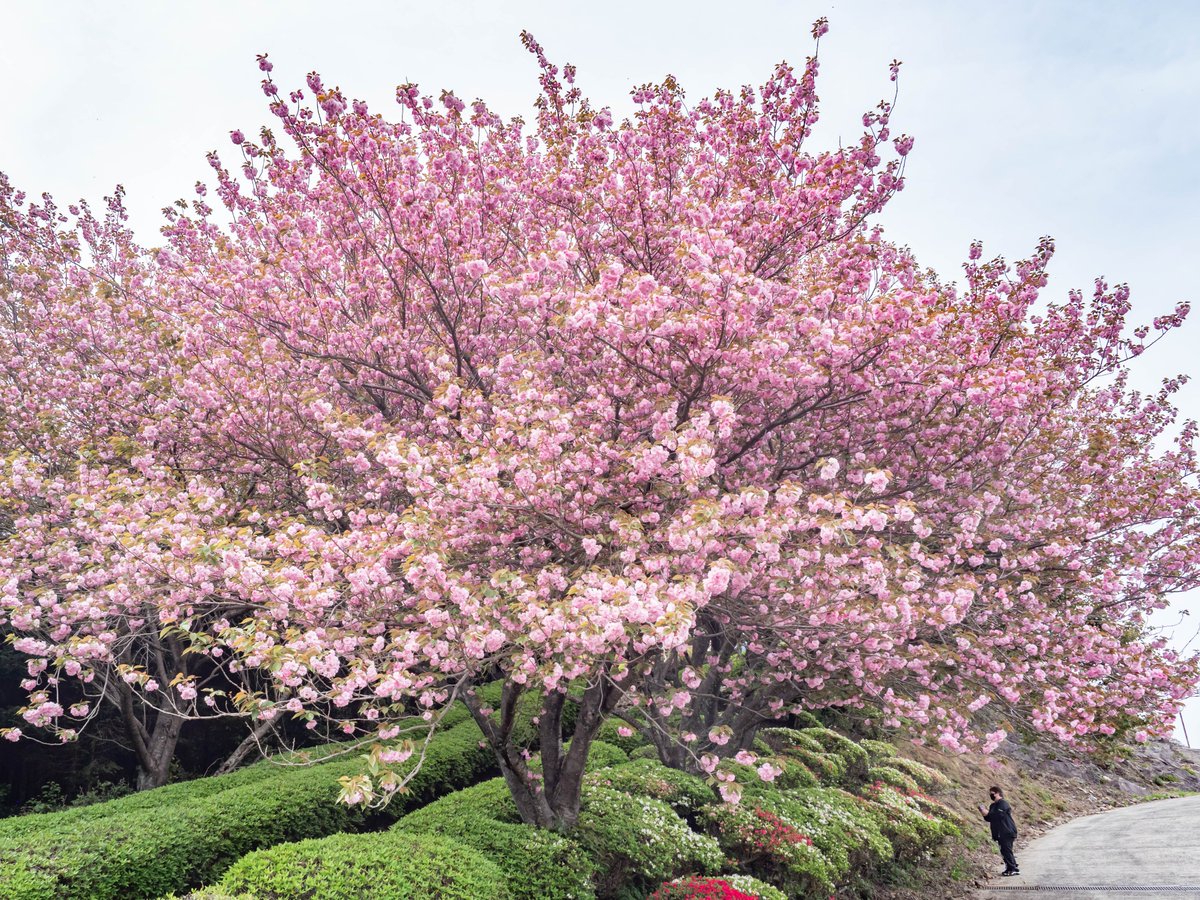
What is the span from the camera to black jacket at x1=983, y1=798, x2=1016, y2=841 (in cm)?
1254

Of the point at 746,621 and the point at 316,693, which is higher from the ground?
the point at 746,621

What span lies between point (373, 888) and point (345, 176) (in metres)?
7.79

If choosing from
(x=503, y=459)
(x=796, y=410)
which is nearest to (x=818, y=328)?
(x=796, y=410)

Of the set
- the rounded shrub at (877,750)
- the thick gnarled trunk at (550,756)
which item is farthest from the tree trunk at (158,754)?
the rounded shrub at (877,750)

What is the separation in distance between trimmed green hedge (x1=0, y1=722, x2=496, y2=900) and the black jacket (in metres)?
9.59

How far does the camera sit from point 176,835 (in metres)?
7.99

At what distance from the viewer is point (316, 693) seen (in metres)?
5.62

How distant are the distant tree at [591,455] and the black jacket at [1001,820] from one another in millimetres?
3113

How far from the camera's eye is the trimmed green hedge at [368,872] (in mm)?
5710

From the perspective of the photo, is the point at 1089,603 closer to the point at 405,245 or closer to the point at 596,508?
the point at 596,508

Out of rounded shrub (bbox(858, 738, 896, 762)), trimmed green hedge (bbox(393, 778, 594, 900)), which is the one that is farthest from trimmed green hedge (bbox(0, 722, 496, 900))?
rounded shrub (bbox(858, 738, 896, 762))

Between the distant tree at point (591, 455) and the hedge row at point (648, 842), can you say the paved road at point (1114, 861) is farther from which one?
the distant tree at point (591, 455)

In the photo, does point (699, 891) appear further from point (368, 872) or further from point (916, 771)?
point (916, 771)

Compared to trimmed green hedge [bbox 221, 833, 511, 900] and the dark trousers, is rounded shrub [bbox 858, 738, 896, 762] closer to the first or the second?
the dark trousers
